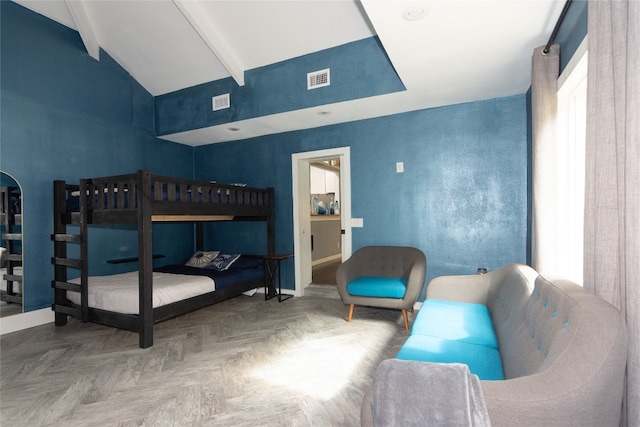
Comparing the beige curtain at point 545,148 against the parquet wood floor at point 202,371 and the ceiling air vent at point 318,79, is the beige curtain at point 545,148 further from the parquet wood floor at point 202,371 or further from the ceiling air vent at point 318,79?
the ceiling air vent at point 318,79

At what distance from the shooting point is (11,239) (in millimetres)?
3303

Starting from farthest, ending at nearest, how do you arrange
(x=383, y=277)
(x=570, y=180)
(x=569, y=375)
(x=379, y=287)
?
1. (x=383, y=277)
2. (x=379, y=287)
3. (x=570, y=180)
4. (x=569, y=375)

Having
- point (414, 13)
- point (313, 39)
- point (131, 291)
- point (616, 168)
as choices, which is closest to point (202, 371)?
point (131, 291)

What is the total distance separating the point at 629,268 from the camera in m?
1.07

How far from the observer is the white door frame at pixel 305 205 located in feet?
13.4

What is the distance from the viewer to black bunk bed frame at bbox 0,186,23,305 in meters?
3.26

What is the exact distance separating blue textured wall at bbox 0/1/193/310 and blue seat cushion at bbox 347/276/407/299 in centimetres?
318

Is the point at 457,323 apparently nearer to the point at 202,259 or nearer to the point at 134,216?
the point at 134,216

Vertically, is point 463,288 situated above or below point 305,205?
below

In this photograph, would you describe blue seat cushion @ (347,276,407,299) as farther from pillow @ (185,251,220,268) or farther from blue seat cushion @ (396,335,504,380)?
pillow @ (185,251,220,268)

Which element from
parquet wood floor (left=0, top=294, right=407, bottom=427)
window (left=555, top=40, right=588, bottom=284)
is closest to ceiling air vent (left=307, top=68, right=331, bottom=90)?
window (left=555, top=40, right=588, bottom=284)

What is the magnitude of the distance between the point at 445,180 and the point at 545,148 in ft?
4.75

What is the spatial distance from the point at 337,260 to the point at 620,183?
21.7ft

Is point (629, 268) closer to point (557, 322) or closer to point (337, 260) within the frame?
point (557, 322)
